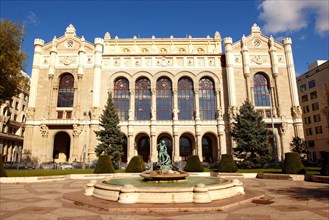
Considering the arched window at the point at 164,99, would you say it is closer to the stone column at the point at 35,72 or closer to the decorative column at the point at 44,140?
the decorative column at the point at 44,140

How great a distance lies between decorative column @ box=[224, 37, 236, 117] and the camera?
40956 millimetres

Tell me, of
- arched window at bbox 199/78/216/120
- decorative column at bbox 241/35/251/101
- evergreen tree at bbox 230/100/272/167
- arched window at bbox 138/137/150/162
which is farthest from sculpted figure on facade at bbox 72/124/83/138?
decorative column at bbox 241/35/251/101

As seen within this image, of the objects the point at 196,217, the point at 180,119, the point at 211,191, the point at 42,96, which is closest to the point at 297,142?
the point at 180,119

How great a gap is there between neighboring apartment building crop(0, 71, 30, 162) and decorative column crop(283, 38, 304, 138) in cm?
5175

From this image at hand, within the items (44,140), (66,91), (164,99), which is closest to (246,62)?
(164,99)

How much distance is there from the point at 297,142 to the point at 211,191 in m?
33.9

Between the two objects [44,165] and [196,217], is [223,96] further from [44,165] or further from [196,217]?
[196,217]

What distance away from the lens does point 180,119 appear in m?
42.4

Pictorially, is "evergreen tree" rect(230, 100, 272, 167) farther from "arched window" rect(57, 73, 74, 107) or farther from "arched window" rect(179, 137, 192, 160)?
"arched window" rect(57, 73, 74, 107)

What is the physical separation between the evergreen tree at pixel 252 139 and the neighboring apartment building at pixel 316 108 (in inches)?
1051

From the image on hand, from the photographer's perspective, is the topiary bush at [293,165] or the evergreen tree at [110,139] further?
the evergreen tree at [110,139]

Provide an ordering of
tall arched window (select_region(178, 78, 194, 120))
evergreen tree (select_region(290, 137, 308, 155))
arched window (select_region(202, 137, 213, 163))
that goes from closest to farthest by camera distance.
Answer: evergreen tree (select_region(290, 137, 308, 155)) < tall arched window (select_region(178, 78, 194, 120)) < arched window (select_region(202, 137, 213, 163))

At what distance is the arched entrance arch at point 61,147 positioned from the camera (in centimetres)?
4384

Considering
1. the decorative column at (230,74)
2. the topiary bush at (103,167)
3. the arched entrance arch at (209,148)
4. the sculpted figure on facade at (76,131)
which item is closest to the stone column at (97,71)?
the sculpted figure on facade at (76,131)
